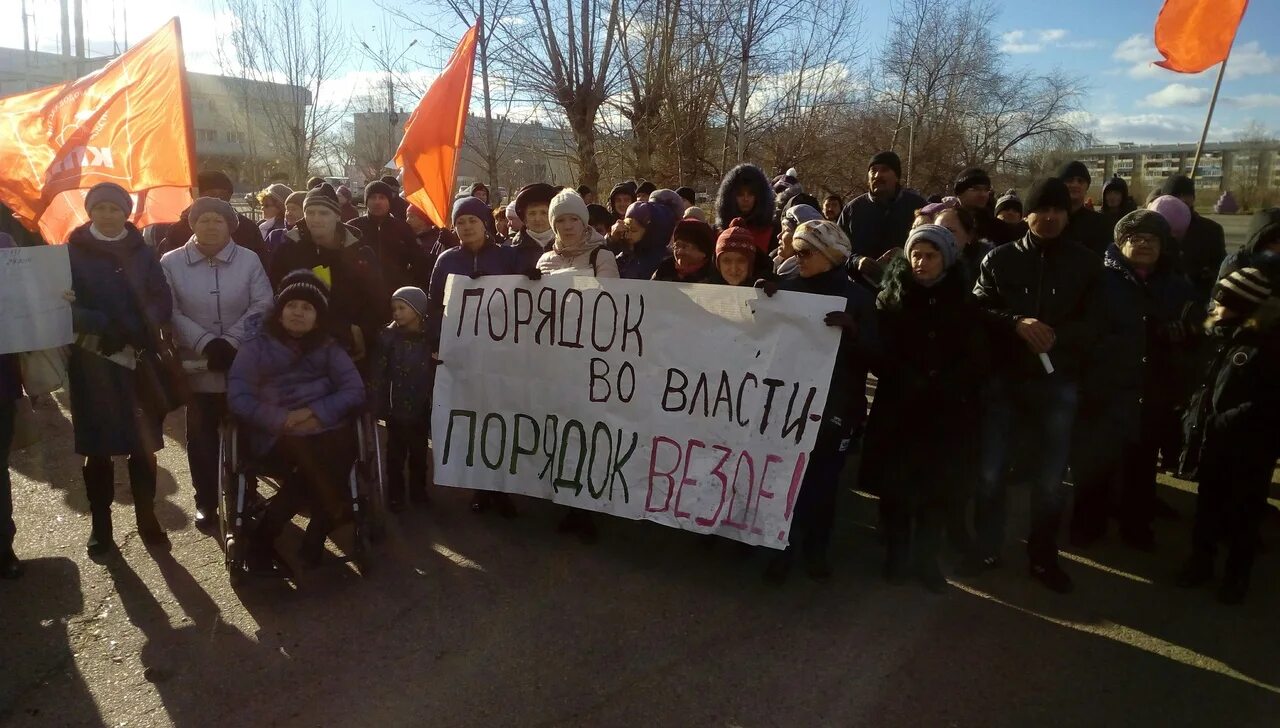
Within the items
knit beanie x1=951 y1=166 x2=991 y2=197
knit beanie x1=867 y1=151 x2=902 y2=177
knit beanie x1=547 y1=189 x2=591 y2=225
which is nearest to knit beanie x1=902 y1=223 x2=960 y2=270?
knit beanie x1=547 y1=189 x2=591 y2=225

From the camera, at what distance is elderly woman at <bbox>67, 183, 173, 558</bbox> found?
14.5 ft

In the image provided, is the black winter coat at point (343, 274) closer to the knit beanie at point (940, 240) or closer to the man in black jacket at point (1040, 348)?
the knit beanie at point (940, 240)

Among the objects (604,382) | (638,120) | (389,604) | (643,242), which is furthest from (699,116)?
(389,604)

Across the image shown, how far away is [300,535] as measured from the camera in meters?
4.91

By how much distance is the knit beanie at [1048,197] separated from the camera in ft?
13.2

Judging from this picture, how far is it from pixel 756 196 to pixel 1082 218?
2678mm

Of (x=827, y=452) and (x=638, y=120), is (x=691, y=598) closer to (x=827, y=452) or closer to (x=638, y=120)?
(x=827, y=452)

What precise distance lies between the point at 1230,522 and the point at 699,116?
45.2 ft

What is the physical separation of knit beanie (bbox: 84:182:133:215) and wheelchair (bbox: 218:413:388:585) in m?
1.30

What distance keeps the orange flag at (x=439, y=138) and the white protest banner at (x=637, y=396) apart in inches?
79.9

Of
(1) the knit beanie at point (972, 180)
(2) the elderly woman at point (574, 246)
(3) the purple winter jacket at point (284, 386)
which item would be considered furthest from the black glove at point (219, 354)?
(1) the knit beanie at point (972, 180)

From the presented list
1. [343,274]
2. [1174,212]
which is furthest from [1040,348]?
[343,274]

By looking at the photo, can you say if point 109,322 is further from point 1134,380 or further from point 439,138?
point 1134,380

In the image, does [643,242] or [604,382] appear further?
[643,242]
